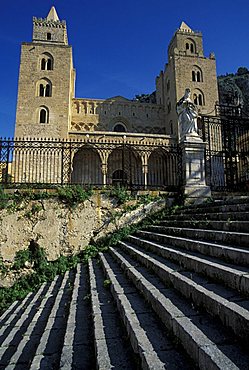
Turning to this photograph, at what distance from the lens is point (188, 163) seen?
8445 millimetres

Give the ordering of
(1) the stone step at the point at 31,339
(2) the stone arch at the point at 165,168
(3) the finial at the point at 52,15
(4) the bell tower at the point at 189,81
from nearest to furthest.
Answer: (1) the stone step at the point at 31,339
(2) the stone arch at the point at 165,168
(4) the bell tower at the point at 189,81
(3) the finial at the point at 52,15

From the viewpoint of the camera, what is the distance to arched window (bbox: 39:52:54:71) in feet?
94.4

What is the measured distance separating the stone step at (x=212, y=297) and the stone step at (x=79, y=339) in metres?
1.09

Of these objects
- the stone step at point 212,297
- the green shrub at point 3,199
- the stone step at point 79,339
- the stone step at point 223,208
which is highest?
the green shrub at point 3,199

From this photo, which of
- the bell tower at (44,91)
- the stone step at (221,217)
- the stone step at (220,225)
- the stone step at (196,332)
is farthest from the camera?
the bell tower at (44,91)

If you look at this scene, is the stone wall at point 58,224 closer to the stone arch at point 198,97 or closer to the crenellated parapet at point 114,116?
the crenellated parapet at point 114,116

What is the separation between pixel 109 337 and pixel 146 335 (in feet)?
1.49

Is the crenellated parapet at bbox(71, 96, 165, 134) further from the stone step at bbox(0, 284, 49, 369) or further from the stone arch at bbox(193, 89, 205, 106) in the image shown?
the stone step at bbox(0, 284, 49, 369)

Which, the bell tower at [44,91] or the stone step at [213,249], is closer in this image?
the stone step at [213,249]

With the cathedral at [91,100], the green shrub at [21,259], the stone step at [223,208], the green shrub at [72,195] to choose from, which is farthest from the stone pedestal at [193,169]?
the cathedral at [91,100]

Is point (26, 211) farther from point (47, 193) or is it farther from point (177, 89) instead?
point (177, 89)

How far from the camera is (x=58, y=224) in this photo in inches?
299

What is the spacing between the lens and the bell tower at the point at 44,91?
85.9ft

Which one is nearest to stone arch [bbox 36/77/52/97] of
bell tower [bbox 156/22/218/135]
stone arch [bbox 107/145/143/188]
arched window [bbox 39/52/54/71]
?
arched window [bbox 39/52/54/71]
